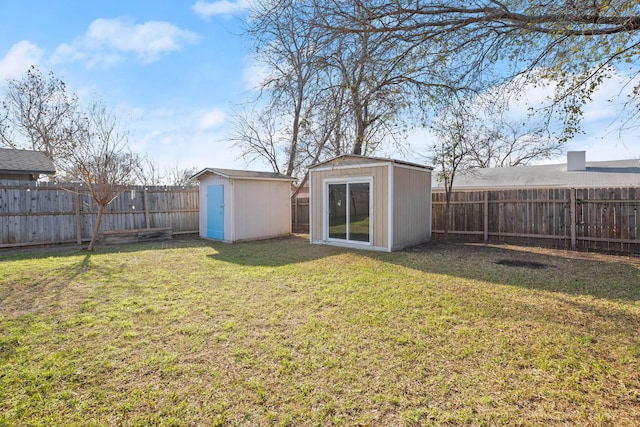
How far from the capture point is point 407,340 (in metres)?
2.87

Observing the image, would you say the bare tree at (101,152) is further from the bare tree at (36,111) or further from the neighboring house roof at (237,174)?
the bare tree at (36,111)

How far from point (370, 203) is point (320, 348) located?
5.40m

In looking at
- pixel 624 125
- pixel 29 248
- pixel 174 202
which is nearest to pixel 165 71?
pixel 174 202

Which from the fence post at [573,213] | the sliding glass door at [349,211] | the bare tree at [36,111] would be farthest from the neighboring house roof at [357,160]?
the bare tree at [36,111]

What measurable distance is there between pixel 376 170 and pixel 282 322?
515 centimetres

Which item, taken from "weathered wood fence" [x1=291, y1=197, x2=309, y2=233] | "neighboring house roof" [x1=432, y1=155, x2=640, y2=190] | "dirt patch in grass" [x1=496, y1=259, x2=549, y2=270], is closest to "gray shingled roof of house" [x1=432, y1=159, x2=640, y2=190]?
"neighboring house roof" [x1=432, y1=155, x2=640, y2=190]

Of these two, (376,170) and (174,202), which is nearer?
(376,170)

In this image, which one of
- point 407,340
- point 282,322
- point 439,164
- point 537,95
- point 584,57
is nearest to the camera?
point 407,340

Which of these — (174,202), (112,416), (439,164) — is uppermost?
(439,164)

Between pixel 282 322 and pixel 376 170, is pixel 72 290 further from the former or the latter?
pixel 376 170

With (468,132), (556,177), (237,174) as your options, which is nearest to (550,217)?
(468,132)

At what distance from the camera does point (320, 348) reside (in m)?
2.73

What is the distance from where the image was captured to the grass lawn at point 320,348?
1.96m

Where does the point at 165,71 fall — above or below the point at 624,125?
above
